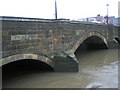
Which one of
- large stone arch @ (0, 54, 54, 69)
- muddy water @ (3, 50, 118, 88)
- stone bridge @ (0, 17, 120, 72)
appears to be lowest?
muddy water @ (3, 50, 118, 88)

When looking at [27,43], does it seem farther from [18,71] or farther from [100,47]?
[100,47]

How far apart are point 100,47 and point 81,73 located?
29.9 ft

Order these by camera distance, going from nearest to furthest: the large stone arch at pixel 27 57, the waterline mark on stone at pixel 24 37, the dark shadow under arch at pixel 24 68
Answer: the large stone arch at pixel 27 57 → the waterline mark on stone at pixel 24 37 → the dark shadow under arch at pixel 24 68

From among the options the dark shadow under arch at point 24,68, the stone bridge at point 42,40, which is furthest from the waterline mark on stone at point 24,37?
the dark shadow under arch at point 24,68

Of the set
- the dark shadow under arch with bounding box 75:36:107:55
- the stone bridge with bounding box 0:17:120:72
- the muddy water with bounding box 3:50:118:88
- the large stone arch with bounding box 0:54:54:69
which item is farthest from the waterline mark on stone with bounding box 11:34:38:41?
the dark shadow under arch with bounding box 75:36:107:55

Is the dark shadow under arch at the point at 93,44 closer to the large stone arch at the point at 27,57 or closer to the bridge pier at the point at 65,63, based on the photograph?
the bridge pier at the point at 65,63

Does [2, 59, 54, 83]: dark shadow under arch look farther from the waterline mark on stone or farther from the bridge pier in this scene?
the waterline mark on stone

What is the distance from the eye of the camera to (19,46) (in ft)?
23.3

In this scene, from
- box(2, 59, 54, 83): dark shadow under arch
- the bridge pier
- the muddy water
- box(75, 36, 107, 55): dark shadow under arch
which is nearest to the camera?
the muddy water

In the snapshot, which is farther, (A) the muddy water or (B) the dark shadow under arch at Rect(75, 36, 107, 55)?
(B) the dark shadow under arch at Rect(75, 36, 107, 55)

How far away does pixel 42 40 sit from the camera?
27.1 feet

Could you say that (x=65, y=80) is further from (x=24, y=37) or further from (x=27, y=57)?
(x=24, y=37)

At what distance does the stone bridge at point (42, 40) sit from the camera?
6.63 m

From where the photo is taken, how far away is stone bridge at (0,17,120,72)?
6629 mm
